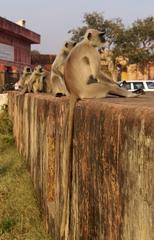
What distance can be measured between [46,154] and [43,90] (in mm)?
5126

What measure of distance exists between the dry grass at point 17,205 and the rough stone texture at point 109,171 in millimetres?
557

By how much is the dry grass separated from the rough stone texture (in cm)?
56

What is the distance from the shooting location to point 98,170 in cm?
279

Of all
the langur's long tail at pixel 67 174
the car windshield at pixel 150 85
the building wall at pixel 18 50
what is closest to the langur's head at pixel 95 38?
the langur's long tail at pixel 67 174

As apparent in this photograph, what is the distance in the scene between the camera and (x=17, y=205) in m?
5.76

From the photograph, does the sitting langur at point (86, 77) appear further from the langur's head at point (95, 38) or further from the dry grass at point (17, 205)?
the dry grass at point (17, 205)

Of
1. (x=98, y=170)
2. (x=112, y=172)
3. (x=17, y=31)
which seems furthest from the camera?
(x=17, y=31)

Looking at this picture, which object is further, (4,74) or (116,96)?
(4,74)

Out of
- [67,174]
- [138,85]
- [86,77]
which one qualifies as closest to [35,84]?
[86,77]

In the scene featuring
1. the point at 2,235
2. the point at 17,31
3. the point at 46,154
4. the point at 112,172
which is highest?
the point at 17,31

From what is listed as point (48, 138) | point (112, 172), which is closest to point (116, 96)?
point (48, 138)

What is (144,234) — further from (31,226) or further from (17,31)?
(17,31)

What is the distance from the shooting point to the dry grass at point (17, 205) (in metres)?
4.81

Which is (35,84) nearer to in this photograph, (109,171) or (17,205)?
(17,205)
